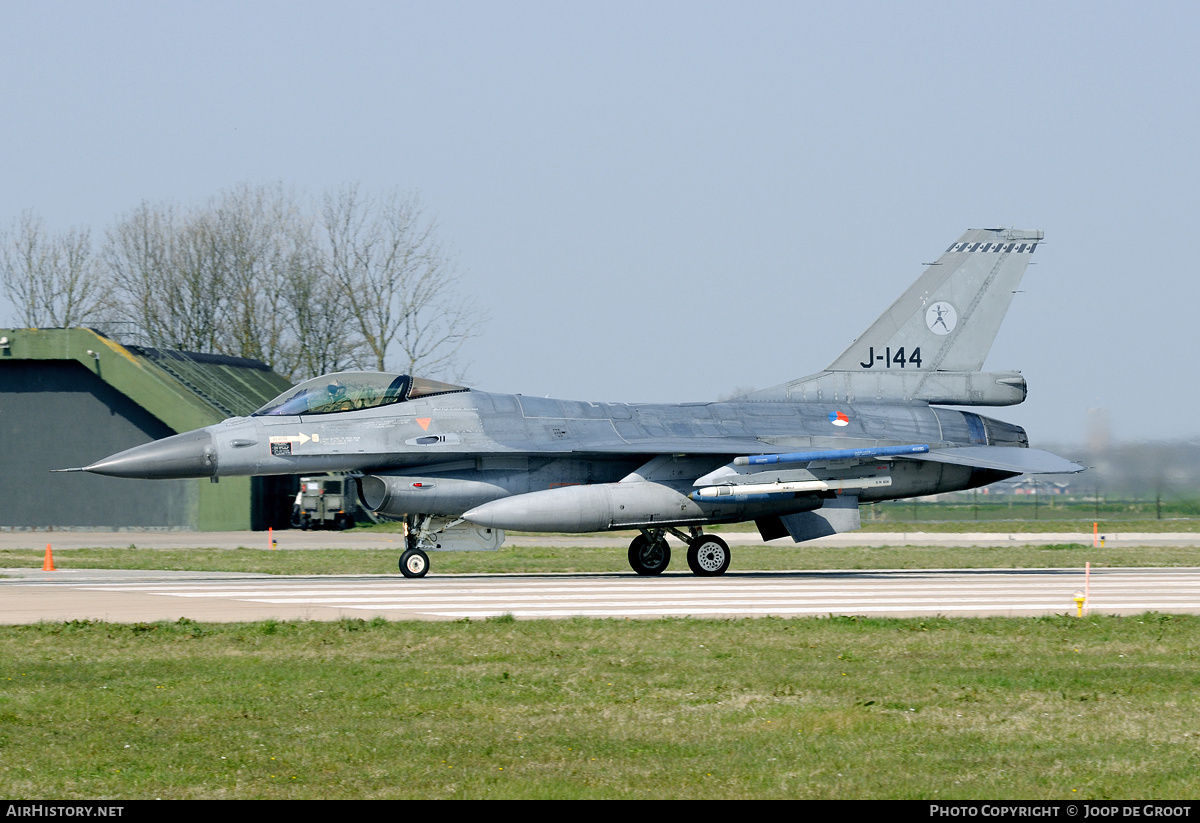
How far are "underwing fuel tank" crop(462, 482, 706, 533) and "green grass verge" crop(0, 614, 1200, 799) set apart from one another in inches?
239

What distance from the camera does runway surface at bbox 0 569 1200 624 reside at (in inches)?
570

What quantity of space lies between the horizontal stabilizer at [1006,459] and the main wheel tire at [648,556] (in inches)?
169

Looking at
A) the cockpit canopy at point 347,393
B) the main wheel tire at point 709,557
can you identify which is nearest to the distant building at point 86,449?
the cockpit canopy at point 347,393

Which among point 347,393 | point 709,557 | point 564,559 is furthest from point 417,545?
point 564,559

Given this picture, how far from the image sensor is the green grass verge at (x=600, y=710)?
21.9ft

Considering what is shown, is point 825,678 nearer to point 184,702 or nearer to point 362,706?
point 362,706

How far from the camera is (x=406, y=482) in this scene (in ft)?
65.9

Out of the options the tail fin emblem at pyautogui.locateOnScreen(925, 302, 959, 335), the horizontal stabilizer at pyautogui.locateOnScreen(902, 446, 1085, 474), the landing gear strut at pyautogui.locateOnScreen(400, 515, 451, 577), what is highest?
the tail fin emblem at pyautogui.locateOnScreen(925, 302, 959, 335)

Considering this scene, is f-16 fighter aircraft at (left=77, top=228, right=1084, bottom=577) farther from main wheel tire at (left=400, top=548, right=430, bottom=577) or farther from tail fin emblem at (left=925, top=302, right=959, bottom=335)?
tail fin emblem at (left=925, top=302, right=959, bottom=335)

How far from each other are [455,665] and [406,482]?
973 cm

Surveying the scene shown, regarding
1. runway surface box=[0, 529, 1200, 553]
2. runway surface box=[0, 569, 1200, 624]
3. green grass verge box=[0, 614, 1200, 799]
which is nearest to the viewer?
green grass verge box=[0, 614, 1200, 799]

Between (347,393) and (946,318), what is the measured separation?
10446 millimetres

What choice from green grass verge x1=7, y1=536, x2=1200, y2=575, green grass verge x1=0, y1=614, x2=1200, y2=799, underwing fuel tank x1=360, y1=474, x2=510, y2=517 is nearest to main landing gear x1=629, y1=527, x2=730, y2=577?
green grass verge x1=7, y1=536, x2=1200, y2=575

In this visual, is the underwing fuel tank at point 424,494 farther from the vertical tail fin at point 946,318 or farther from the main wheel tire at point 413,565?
the vertical tail fin at point 946,318
